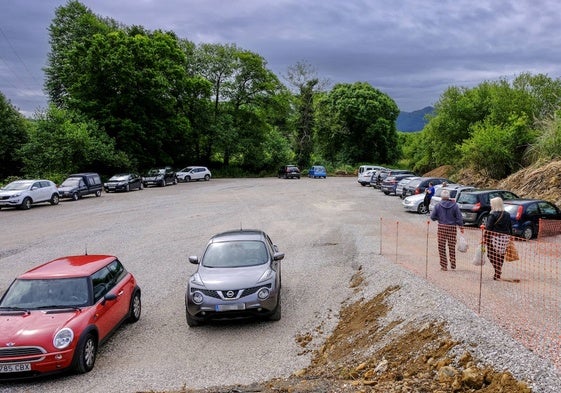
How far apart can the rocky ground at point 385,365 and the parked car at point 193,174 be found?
145 ft

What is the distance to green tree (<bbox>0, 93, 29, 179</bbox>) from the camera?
41.8 metres

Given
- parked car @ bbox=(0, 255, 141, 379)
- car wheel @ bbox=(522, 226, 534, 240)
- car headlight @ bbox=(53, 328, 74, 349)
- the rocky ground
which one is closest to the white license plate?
the rocky ground

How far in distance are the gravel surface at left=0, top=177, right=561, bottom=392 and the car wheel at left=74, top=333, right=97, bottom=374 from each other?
14 cm

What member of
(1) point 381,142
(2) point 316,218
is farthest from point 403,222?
(1) point 381,142

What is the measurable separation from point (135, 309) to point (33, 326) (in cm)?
283

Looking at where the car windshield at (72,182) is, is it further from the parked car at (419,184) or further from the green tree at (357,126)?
the green tree at (357,126)

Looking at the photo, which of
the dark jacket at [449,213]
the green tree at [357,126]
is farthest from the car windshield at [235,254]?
the green tree at [357,126]

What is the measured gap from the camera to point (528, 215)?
1720 centimetres

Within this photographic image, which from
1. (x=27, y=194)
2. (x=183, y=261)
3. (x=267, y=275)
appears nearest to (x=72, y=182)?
(x=27, y=194)

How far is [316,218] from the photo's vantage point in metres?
23.9

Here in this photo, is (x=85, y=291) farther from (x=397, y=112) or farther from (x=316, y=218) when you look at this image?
(x=397, y=112)

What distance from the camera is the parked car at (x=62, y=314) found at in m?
7.12

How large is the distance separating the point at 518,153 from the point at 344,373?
33.0 meters

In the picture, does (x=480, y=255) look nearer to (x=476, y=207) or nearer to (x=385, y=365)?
(x=385, y=365)
